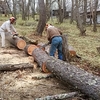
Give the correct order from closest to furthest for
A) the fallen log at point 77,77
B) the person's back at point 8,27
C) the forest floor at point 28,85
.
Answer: the fallen log at point 77,77 < the forest floor at point 28,85 < the person's back at point 8,27

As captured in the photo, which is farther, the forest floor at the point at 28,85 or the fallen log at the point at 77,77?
the forest floor at the point at 28,85

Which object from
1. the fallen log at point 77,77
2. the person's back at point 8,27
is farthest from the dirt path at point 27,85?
the person's back at point 8,27

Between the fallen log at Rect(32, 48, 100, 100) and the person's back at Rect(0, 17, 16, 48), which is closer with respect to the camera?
the fallen log at Rect(32, 48, 100, 100)

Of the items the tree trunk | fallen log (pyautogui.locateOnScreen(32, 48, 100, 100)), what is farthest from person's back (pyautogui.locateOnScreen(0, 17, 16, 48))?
fallen log (pyautogui.locateOnScreen(32, 48, 100, 100))

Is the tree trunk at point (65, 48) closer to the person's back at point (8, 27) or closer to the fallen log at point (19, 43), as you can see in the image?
the fallen log at point (19, 43)

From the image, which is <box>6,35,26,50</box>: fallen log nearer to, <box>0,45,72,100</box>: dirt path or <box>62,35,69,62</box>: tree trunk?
<box>62,35,69,62</box>: tree trunk

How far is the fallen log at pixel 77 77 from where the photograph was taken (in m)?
4.76

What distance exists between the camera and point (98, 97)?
4.55m

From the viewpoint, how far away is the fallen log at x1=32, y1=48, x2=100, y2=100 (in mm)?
4758

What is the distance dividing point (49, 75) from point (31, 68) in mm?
1055

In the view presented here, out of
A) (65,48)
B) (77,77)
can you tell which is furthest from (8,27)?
(77,77)

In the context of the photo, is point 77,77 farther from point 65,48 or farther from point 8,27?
point 8,27

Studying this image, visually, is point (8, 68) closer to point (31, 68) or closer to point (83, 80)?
point (31, 68)

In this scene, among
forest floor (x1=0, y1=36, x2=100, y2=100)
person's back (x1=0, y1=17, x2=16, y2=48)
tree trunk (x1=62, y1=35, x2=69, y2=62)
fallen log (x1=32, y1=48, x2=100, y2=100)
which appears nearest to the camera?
fallen log (x1=32, y1=48, x2=100, y2=100)
